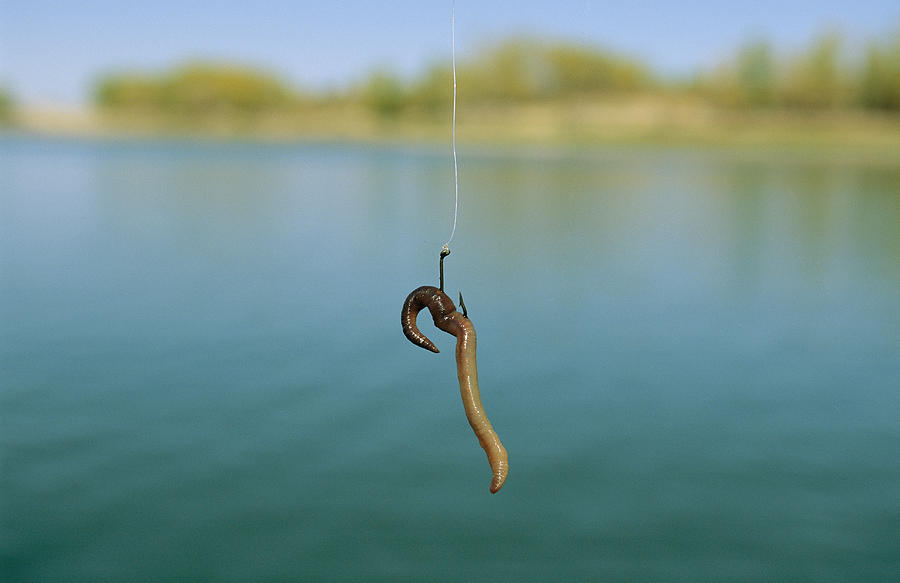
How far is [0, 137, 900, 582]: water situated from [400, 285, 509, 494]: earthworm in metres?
1.84

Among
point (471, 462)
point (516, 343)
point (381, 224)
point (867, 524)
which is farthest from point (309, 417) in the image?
point (381, 224)

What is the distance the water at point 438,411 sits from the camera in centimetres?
578

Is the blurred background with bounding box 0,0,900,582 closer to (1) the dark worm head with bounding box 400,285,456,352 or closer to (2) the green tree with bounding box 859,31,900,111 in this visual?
(1) the dark worm head with bounding box 400,285,456,352

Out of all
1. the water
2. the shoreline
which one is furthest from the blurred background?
the shoreline

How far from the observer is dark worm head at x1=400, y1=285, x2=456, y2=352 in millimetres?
3885

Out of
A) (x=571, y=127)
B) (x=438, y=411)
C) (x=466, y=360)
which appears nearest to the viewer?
(x=466, y=360)

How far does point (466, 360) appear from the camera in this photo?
151 inches

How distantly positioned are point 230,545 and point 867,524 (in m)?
4.14

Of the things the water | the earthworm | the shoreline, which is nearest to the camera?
the earthworm

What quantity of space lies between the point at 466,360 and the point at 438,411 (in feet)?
13.7

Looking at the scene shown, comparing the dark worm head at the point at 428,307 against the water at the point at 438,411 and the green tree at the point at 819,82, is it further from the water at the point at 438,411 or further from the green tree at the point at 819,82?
the green tree at the point at 819,82

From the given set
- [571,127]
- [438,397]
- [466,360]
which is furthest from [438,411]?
[571,127]

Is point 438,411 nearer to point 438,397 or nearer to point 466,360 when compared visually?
point 438,397

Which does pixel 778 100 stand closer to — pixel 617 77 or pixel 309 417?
pixel 617 77
